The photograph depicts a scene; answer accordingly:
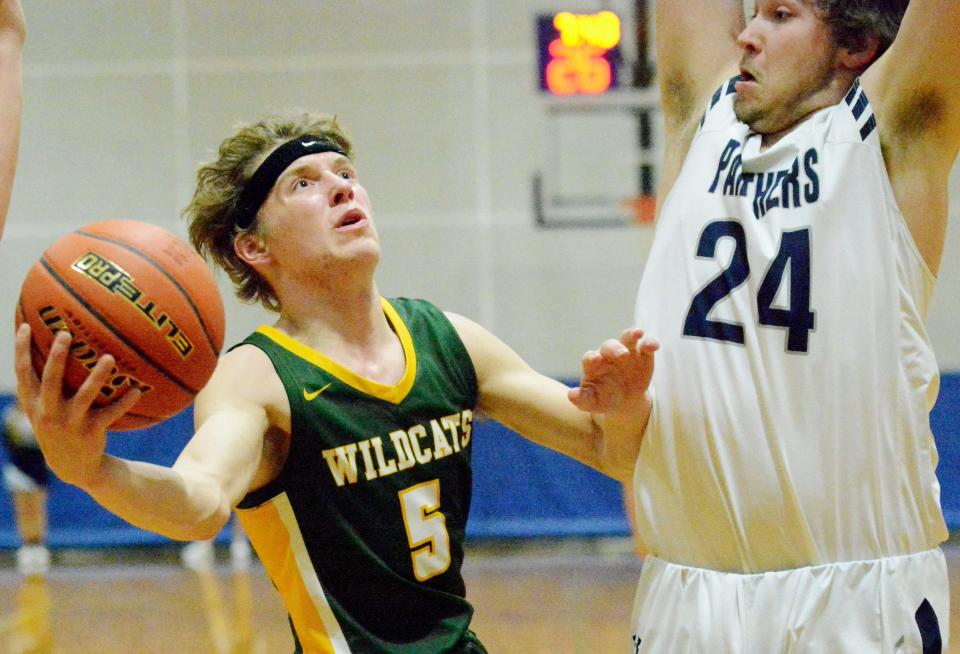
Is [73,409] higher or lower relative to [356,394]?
higher

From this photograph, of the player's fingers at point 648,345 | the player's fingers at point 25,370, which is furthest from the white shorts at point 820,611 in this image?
the player's fingers at point 25,370

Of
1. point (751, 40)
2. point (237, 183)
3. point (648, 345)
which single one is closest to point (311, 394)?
point (237, 183)

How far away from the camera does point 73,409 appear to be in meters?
1.98

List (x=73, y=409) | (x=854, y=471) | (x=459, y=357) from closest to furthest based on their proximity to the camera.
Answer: (x=73, y=409) → (x=854, y=471) → (x=459, y=357)

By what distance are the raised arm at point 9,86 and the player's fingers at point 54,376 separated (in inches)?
12.6

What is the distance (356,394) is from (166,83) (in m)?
8.50

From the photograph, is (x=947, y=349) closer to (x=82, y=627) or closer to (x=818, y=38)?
(x=82, y=627)

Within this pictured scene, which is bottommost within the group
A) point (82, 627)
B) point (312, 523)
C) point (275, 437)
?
point (82, 627)

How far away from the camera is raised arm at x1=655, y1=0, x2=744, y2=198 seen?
2.76m

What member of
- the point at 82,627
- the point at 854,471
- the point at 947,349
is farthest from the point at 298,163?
the point at 947,349

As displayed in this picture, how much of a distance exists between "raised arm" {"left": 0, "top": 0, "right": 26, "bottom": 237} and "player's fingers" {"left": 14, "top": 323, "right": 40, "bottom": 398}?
26 cm

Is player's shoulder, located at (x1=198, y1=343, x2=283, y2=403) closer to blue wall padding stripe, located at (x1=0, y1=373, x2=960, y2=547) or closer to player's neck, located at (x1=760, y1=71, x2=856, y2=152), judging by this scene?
player's neck, located at (x1=760, y1=71, x2=856, y2=152)

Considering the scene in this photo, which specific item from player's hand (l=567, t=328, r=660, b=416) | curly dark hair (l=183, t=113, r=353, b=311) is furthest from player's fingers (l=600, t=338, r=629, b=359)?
curly dark hair (l=183, t=113, r=353, b=311)

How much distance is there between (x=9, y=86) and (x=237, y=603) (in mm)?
5923
